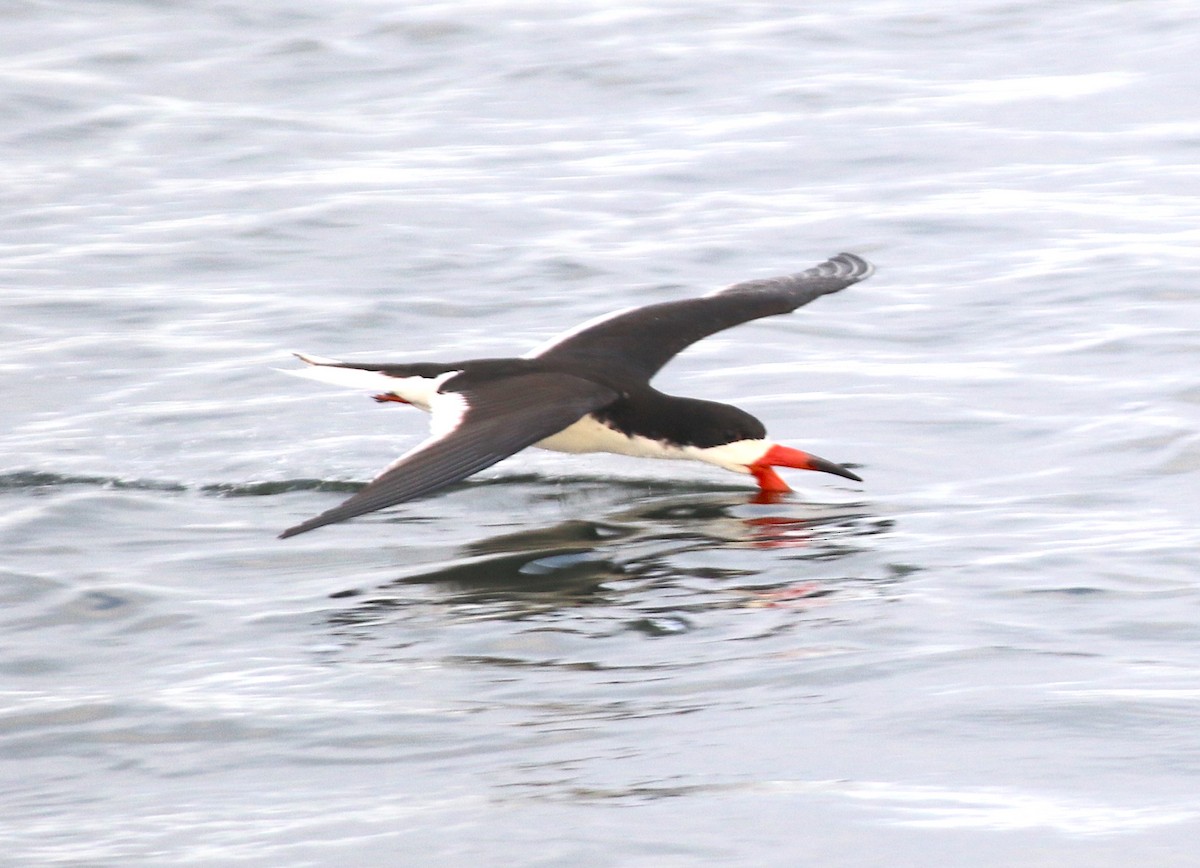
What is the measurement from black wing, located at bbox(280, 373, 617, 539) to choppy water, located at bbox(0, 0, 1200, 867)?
403 millimetres

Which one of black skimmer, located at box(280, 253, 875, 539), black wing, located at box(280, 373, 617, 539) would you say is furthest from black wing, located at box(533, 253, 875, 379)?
black wing, located at box(280, 373, 617, 539)

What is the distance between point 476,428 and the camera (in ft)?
23.4

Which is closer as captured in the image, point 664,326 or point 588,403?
point 588,403

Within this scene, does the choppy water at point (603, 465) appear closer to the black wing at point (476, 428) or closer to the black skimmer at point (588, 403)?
the black skimmer at point (588, 403)

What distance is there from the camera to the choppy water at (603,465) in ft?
16.2

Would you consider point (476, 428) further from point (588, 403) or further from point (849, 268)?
point (849, 268)

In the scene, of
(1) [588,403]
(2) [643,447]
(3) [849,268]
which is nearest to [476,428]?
(1) [588,403]

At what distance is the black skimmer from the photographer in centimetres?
687

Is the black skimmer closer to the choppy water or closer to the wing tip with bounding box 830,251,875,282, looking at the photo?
the wing tip with bounding box 830,251,875,282

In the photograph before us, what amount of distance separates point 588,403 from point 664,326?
1.59 m

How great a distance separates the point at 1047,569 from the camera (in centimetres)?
671

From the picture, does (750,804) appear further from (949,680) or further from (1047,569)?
(1047,569)

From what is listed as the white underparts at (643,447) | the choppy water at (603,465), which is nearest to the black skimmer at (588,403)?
the white underparts at (643,447)

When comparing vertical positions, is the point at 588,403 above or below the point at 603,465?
above
